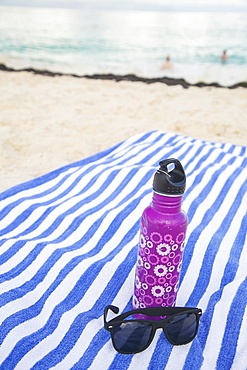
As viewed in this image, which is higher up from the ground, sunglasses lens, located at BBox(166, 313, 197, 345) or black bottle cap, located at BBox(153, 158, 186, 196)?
black bottle cap, located at BBox(153, 158, 186, 196)

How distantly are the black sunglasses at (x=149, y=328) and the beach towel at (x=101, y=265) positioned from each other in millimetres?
44

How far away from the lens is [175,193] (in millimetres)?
833

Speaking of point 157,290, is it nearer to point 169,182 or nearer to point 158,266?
point 158,266

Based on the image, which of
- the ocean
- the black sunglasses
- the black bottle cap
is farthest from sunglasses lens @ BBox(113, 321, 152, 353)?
the ocean

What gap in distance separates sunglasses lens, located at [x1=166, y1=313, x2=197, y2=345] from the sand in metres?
1.65

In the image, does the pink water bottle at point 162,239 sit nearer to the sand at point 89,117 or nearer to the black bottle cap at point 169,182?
the black bottle cap at point 169,182

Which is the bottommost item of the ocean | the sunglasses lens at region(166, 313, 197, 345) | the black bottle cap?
the sunglasses lens at region(166, 313, 197, 345)

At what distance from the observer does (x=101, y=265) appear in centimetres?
125

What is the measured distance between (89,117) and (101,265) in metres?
2.99

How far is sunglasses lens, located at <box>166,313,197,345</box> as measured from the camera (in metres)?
0.91

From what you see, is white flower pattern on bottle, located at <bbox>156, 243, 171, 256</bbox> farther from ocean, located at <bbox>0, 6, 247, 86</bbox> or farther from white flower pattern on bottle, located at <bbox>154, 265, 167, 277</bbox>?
ocean, located at <bbox>0, 6, 247, 86</bbox>

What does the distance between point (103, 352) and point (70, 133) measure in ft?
8.98

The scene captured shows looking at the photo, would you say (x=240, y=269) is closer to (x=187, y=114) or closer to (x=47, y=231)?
(x=47, y=231)

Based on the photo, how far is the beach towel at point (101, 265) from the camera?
94 cm
